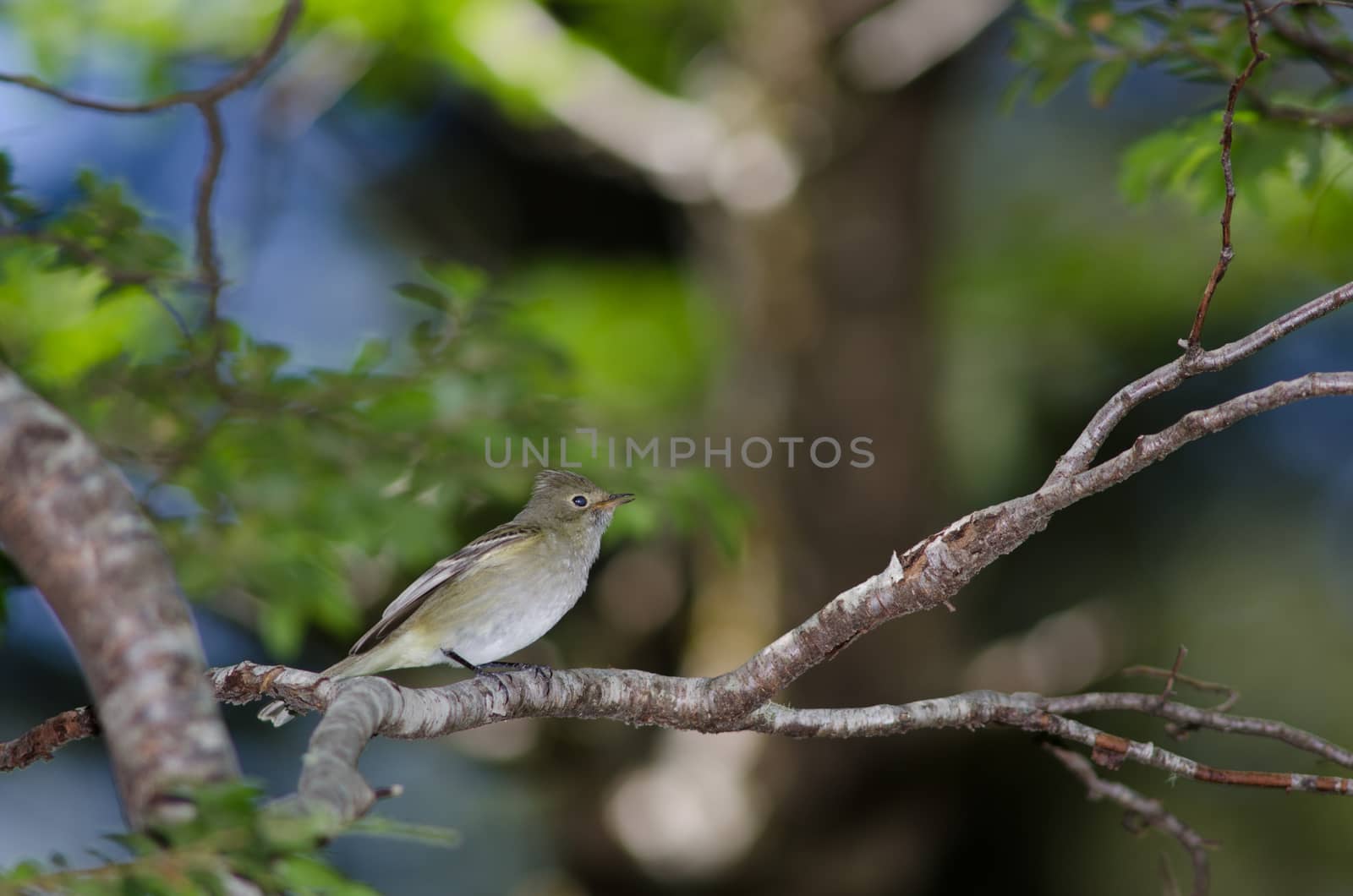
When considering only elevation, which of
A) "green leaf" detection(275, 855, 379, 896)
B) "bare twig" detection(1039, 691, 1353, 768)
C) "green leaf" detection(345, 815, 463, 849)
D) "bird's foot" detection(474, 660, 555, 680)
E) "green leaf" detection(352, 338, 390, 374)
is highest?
"green leaf" detection(352, 338, 390, 374)

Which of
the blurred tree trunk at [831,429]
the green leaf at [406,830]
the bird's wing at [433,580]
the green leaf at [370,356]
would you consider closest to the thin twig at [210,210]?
the green leaf at [370,356]

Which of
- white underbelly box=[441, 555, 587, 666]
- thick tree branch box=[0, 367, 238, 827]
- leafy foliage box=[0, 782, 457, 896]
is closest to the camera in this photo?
leafy foliage box=[0, 782, 457, 896]

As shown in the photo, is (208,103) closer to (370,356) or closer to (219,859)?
(370,356)

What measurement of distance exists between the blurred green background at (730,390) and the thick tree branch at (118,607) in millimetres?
2963

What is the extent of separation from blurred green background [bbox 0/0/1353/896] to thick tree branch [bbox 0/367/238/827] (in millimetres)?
2963

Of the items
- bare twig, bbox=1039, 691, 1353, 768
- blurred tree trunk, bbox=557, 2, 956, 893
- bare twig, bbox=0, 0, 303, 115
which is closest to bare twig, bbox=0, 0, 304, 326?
bare twig, bbox=0, 0, 303, 115

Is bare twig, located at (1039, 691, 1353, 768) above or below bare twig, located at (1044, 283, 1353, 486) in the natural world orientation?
below

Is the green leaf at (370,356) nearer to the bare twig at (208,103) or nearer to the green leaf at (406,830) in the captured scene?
the bare twig at (208,103)

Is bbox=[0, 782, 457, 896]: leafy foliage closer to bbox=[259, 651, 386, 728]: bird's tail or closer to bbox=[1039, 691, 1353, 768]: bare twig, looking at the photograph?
bbox=[259, 651, 386, 728]: bird's tail

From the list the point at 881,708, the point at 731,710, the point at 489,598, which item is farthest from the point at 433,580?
the point at 881,708

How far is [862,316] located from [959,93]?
5.11 meters

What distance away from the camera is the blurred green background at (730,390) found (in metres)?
5.63

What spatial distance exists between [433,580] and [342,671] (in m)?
0.45

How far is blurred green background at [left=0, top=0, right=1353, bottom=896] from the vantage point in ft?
18.5
